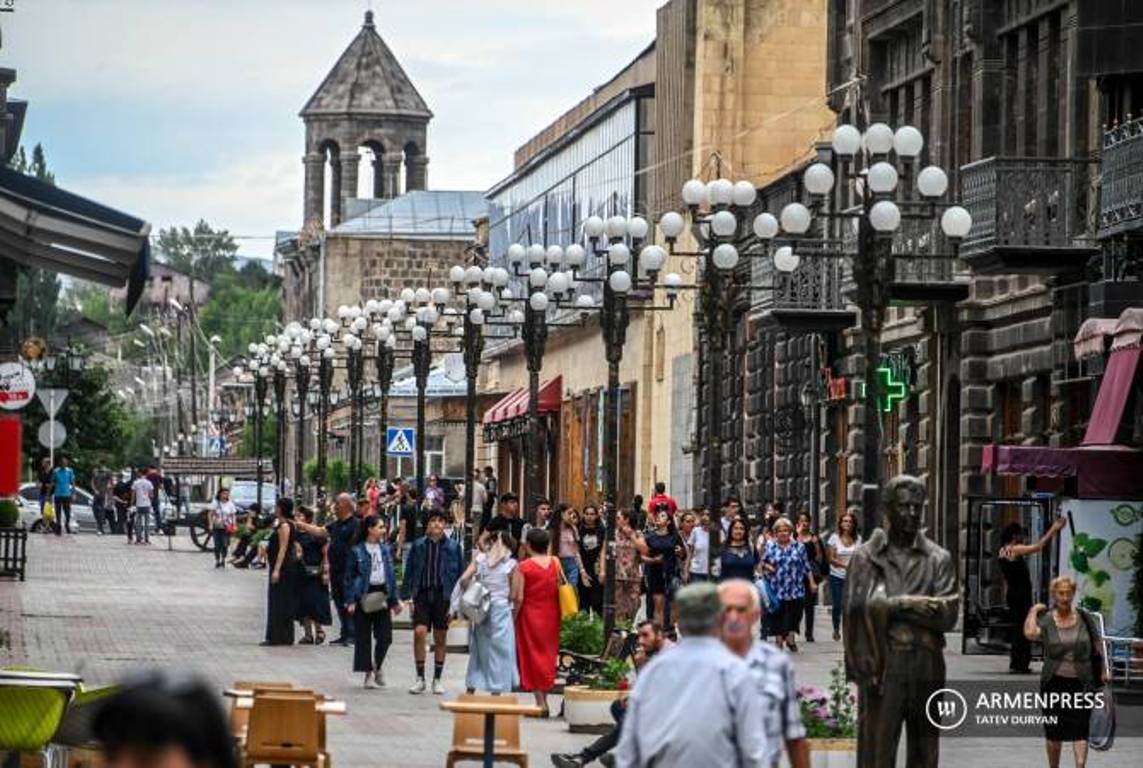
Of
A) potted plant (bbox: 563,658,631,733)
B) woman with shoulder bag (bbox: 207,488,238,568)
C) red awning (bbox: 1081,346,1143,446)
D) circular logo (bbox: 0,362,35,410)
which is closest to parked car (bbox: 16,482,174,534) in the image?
woman with shoulder bag (bbox: 207,488,238,568)

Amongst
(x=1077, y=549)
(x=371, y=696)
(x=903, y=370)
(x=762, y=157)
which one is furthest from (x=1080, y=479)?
(x=762, y=157)

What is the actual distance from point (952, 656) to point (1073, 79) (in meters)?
6.97

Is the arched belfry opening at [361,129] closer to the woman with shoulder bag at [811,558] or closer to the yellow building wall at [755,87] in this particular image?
the yellow building wall at [755,87]

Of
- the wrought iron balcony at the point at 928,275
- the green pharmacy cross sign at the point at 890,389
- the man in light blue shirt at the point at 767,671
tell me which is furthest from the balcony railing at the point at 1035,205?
the man in light blue shirt at the point at 767,671

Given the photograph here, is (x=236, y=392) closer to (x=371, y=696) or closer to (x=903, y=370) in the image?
(x=903, y=370)

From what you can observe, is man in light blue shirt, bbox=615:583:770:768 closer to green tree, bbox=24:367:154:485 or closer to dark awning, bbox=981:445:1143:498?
dark awning, bbox=981:445:1143:498

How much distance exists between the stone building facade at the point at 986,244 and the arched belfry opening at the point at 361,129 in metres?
85.2

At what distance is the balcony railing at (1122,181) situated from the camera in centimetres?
2975

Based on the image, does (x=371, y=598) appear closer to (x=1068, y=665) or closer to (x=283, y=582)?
(x=283, y=582)

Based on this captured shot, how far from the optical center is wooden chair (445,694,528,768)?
17.5 metres

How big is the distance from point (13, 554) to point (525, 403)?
36.4 metres

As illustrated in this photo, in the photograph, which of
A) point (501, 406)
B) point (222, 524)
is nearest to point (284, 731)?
point (222, 524)

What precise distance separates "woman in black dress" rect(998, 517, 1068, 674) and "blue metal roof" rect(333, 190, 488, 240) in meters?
92.6

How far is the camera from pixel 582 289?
77000mm
